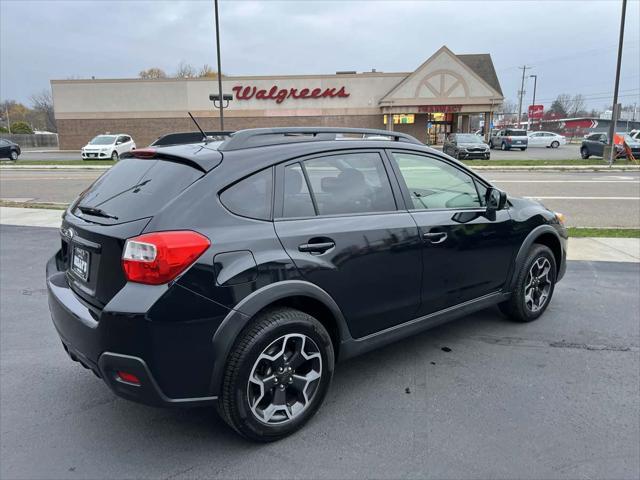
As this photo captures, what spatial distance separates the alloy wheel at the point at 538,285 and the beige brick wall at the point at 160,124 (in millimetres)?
34429

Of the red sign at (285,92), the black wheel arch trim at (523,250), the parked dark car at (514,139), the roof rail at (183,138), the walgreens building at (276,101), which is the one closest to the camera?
the roof rail at (183,138)

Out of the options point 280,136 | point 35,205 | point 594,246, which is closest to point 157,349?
point 280,136

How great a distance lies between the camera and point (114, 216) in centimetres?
267

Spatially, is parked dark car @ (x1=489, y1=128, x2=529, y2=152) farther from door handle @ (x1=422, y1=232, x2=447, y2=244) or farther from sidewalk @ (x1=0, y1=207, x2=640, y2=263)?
door handle @ (x1=422, y1=232, x2=447, y2=244)

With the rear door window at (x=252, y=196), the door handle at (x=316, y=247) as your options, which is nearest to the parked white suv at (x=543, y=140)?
the door handle at (x=316, y=247)

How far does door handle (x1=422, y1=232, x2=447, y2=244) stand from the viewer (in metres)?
3.43

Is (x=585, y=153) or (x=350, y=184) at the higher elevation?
(x=350, y=184)

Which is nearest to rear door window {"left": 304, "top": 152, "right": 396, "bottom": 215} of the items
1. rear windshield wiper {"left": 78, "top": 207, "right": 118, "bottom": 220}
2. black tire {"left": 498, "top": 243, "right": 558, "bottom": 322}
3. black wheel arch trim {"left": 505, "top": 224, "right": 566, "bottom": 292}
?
rear windshield wiper {"left": 78, "top": 207, "right": 118, "bottom": 220}

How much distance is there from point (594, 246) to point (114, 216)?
22.9ft

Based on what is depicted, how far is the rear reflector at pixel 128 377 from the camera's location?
2.43m

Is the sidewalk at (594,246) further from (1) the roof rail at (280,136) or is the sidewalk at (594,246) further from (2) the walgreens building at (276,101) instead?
(2) the walgreens building at (276,101)

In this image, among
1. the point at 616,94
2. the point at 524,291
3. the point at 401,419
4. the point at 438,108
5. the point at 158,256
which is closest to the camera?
the point at 158,256

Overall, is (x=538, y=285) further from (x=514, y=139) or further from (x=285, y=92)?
(x=514, y=139)

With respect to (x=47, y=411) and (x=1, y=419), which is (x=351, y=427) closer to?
(x=47, y=411)
